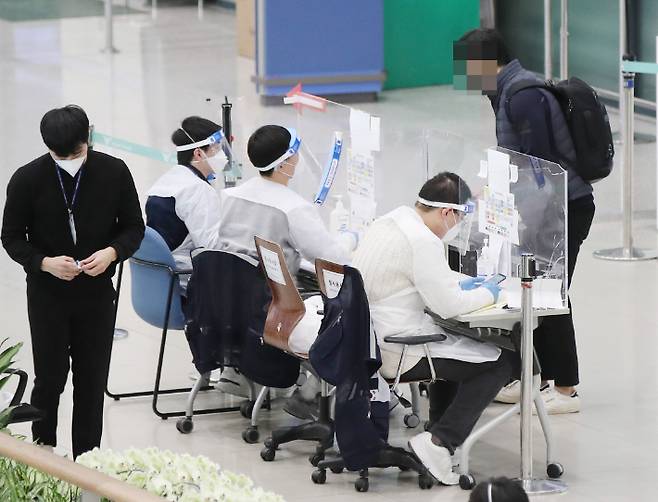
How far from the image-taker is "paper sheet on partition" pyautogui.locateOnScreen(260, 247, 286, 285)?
566cm

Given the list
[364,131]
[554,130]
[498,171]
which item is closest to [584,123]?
[554,130]

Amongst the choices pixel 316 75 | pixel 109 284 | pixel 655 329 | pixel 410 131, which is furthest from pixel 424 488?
pixel 316 75

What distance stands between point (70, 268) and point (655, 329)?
3.31 m

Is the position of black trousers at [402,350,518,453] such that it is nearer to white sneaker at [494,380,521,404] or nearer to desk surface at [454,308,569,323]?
desk surface at [454,308,569,323]

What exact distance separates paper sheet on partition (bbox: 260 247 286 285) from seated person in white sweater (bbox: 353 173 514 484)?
300 mm

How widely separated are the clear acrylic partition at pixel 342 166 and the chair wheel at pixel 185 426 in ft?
3.63

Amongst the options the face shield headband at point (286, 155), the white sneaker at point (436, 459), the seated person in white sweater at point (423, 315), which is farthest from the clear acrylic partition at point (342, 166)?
the white sneaker at point (436, 459)

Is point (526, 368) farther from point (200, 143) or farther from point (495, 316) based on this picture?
point (200, 143)

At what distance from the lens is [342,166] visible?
6.68 meters

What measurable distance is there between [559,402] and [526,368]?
951mm

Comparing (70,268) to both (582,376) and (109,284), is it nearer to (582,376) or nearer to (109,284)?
(109,284)

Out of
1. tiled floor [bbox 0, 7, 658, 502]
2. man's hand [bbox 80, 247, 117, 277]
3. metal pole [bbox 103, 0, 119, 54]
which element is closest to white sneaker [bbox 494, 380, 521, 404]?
tiled floor [bbox 0, 7, 658, 502]

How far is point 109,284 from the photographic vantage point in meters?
5.24

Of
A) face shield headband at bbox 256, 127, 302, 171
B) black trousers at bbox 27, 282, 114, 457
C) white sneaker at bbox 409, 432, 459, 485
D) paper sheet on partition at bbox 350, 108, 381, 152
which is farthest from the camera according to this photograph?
paper sheet on partition at bbox 350, 108, 381, 152
